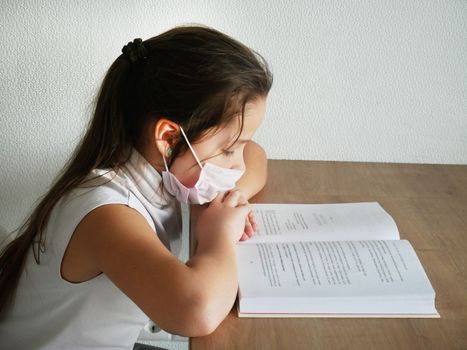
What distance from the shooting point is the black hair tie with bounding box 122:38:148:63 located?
2.98 feet

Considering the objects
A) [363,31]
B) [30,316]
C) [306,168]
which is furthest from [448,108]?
[30,316]

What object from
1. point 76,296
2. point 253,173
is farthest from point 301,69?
point 76,296

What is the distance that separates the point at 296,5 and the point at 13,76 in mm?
691

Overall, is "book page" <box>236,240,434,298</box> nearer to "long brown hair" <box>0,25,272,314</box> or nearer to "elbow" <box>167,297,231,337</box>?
"elbow" <box>167,297,231,337</box>

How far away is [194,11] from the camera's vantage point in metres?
1.32

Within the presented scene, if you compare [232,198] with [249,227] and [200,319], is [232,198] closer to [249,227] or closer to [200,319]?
[249,227]

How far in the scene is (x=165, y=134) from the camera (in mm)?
892

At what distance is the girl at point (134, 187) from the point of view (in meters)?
0.84

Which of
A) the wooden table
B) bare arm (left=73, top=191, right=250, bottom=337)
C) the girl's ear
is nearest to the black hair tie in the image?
the girl's ear

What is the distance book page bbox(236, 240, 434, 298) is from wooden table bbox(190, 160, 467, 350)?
38mm

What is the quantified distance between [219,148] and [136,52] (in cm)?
20

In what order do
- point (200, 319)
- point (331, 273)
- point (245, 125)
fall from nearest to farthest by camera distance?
point (200, 319), point (331, 273), point (245, 125)

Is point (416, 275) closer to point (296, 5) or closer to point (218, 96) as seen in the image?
point (218, 96)

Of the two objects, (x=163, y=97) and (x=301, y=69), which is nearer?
(x=163, y=97)
